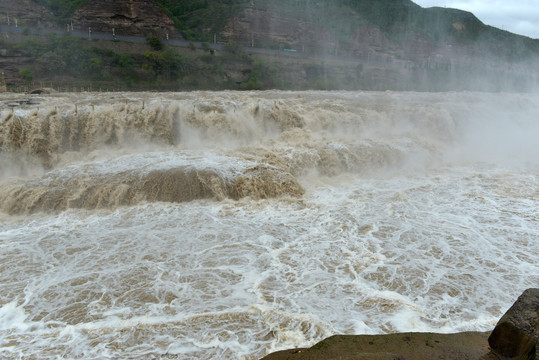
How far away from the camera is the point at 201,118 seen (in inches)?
427

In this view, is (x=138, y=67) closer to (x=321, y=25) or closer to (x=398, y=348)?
A: (x=321, y=25)

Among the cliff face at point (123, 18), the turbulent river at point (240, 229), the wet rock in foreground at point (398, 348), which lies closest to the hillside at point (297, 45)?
the cliff face at point (123, 18)

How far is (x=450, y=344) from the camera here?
10.6ft

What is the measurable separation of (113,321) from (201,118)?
24.2ft

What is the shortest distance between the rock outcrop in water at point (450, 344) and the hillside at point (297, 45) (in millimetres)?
24747

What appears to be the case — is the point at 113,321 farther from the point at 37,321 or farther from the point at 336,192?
the point at 336,192

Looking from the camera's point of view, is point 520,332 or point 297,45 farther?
point 297,45

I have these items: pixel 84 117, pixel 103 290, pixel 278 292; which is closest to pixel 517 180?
pixel 278 292

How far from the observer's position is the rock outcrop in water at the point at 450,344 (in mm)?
2828

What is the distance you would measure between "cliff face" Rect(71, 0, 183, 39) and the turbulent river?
21.7 metres

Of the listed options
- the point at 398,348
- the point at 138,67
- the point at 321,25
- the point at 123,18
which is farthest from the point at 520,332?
the point at 321,25

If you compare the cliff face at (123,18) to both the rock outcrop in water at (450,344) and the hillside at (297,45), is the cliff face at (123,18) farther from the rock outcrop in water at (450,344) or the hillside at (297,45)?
the rock outcrop in water at (450,344)

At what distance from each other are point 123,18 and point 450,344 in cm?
3376

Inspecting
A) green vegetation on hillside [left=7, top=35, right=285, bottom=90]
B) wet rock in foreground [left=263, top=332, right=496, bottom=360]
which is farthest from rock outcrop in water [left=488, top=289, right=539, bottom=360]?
green vegetation on hillside [left=7, top=35, right=285, bottom=90]
